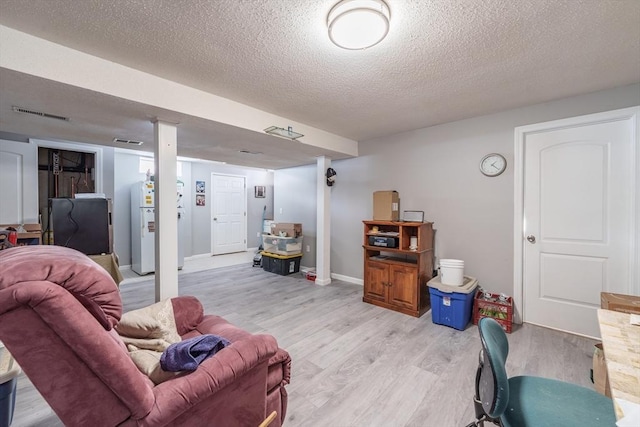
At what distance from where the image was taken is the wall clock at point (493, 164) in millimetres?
2986

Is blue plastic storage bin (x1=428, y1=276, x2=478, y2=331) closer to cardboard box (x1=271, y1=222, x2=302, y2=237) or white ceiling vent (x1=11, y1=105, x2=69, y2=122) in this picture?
cardboard box (x1=271, y1=222, x2=302, y2=237)

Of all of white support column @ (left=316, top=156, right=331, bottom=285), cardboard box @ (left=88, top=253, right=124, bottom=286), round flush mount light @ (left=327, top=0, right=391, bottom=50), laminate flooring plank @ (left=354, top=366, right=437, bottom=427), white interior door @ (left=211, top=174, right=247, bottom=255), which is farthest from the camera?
white interior door @ (left=211, top=174, right=247, bottom=255)

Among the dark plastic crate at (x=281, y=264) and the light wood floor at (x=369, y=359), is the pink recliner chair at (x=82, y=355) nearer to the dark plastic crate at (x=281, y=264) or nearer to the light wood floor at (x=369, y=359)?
the light wood floor at (x=369, y=359)

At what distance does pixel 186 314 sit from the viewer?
1.90 m

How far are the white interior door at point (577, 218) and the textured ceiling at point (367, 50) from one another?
0.46m

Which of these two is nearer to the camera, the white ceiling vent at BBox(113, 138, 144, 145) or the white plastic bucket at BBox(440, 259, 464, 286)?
the white plastic bucket at BBox(440, 259, 464, 286)

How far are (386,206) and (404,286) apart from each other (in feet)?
3.49

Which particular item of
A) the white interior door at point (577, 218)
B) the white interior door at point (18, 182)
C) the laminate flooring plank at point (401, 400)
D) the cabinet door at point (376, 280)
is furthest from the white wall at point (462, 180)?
the white interior door at point (18, 182)

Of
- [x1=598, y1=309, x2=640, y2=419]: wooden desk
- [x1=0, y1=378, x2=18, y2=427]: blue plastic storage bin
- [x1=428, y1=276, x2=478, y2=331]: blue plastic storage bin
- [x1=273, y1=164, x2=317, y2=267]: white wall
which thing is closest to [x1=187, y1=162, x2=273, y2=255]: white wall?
[x1=273, y1=164, x2=317, y2=267]: white wall

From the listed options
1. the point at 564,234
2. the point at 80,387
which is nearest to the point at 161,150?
the point at 80,387

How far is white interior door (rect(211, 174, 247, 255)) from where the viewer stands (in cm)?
669

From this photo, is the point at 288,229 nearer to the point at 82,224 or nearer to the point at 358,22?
the point at 82,224

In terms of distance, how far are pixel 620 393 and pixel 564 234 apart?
2.44 metres

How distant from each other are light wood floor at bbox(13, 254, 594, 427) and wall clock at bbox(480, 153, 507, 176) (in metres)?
1.71
